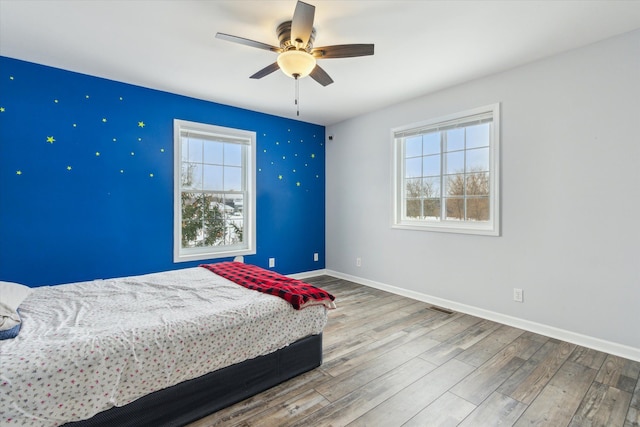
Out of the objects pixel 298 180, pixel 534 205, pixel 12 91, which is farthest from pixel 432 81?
pixel 12 91

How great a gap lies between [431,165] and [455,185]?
424 millimetres

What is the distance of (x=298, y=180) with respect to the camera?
4.89 metres

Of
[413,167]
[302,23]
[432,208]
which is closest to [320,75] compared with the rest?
[302,23]

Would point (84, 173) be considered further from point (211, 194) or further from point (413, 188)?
point (413, 188)

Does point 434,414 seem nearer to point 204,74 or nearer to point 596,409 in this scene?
point 596,409

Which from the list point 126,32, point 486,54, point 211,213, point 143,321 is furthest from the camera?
point 211,213

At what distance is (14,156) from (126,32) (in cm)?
167

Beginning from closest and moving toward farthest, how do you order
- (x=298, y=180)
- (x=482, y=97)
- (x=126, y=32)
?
(x=126, y=32) → (x=482, y=97) → (x=298, y=180)

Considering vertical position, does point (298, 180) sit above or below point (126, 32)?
below

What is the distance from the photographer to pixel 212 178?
4.08 m

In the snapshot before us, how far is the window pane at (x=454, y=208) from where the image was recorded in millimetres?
3537

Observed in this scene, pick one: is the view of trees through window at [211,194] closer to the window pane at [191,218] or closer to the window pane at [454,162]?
the window pane at [191,218]

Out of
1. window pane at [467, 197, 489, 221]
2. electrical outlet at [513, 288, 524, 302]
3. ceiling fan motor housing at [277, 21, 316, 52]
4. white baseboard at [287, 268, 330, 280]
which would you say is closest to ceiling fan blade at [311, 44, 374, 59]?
ceiling fan motor housing at [277, 21, 316, 52]

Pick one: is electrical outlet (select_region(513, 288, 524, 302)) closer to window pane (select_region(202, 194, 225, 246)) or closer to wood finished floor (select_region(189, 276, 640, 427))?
wood finished floor (select_region(189, 276, 640, 427))
